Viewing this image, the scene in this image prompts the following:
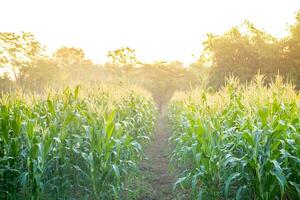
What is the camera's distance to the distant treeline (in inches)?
916

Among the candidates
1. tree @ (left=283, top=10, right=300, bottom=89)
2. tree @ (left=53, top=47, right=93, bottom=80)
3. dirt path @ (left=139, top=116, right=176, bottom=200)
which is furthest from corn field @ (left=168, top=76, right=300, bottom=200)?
tree @ (left=53, top=47, right=93, bottom=80)

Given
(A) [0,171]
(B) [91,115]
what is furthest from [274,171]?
(A) [0,171]

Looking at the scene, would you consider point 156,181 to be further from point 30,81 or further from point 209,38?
point 30,81

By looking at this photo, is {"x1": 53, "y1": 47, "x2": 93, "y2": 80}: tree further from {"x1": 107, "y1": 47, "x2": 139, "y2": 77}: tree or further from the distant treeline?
{"x1": 107, "y1": 47, "x2": 139, "y2": 77}: tree

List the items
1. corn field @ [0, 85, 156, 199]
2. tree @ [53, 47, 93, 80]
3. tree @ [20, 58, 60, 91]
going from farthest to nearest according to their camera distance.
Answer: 1. tree @ [53, 47, 93, 80]
2. tree @ [20, 58, 60, 91]
3. corn field @ [0, 85, 156, 199]

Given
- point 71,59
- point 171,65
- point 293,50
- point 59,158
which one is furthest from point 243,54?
point 71,59

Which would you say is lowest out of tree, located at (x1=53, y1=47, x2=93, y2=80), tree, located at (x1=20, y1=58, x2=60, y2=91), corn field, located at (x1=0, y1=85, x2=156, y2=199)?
corn field, located at (x1=0, y1=85, x2=156, y2=199)

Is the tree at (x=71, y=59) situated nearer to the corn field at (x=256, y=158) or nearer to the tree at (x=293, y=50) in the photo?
the tree at (x=293, y=50)

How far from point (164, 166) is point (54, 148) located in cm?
465

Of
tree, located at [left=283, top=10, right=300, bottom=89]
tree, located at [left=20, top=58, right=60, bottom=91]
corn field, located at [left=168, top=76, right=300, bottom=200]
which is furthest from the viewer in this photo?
tree, located at [left=20, top=58, right=60, bottom=91]

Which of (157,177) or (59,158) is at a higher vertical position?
(59,158)

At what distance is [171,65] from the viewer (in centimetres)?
4247

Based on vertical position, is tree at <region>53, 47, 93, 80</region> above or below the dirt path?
above

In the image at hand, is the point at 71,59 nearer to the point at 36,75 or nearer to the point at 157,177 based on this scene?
the point at 36,75
